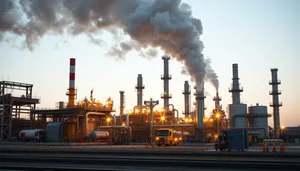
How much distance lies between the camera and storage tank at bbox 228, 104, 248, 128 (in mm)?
79062

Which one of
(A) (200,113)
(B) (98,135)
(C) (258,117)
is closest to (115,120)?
(B) (98,135)

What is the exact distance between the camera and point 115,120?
69.9 m

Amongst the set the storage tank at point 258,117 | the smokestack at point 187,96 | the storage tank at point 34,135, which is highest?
the smokestack at point 187,96

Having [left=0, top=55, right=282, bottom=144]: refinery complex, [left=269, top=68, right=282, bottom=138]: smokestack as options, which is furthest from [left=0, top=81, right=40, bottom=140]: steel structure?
[left=269, top=68, right=282, bottom=138]: smokestack

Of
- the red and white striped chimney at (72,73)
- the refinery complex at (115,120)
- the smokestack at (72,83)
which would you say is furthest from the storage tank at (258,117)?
the red and white striped chimney at (72,73)

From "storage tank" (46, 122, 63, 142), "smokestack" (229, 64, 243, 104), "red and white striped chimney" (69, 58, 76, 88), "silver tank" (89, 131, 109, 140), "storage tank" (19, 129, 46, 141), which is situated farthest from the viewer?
"smokestack" (229, 64, 243, 104)

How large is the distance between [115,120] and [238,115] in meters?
29.9

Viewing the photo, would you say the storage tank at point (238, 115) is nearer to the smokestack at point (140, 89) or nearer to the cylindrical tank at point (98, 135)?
the smokestack at point (140, 89)

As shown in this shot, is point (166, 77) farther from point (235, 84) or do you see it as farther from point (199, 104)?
point (199, 104)

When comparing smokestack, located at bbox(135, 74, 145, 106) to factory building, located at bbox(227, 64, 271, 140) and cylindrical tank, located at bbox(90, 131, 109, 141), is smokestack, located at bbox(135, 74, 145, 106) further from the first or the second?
cylindrical tank, located at bbox(90, 131, 109, 141)

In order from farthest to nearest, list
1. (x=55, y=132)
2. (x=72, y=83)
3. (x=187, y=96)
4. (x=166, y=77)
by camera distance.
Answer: (x=187, y=96) → (x=166, y=77) → (x=72, y=83) → (x=55, y=132)

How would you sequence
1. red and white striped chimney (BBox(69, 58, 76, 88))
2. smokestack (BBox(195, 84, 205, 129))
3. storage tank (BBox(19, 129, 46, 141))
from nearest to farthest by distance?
smokestack (BBox(195, 84, 205, 129))
storage tank (BBox(19, 129, 46, 141))
red and white striped chimney (BBox(69, 58, 76, 88))

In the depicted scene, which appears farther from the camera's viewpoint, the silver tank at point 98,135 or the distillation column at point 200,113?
the silver tank at point 98,135

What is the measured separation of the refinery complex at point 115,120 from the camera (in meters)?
60.7
